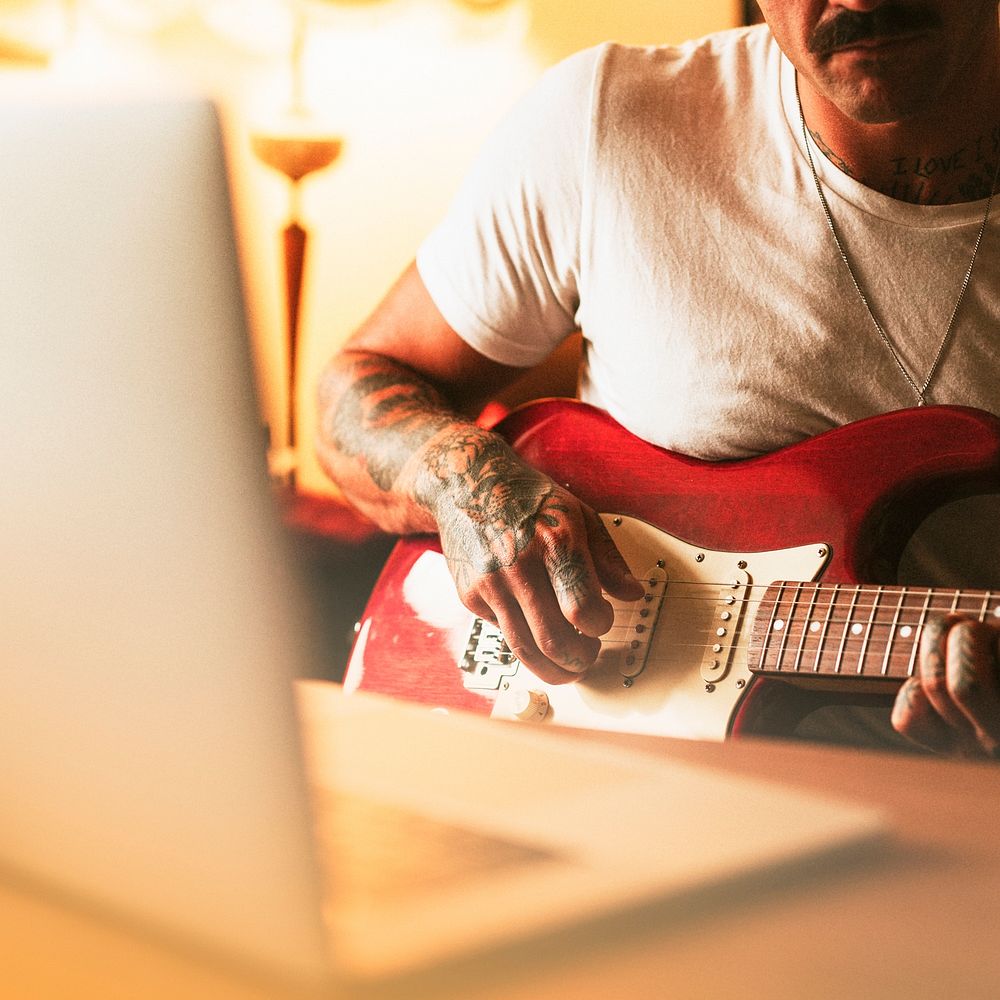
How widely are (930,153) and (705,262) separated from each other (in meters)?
0.21

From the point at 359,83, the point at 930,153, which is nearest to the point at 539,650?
the point at 930,153

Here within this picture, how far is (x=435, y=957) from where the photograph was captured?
25 centimetres

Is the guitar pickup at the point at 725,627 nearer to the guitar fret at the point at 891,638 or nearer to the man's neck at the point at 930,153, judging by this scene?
the guitar fret at the point at 891,638

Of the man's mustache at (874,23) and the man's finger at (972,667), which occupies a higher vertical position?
the man's mustache at (874,23)

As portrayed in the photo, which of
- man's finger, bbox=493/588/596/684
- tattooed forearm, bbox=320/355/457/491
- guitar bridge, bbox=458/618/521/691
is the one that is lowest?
guitar bridge, bbox=458/618/521/691

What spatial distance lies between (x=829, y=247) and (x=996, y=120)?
0.19 meters

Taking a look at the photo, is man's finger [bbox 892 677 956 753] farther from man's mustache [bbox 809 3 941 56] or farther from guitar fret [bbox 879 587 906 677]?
man's mustache [bbox 809 3 941 56]

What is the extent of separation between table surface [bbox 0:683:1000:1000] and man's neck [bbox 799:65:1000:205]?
80cm

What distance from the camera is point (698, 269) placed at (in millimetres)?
1113

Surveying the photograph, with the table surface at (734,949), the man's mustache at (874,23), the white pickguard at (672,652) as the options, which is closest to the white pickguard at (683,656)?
the white pickguard at (672,652)

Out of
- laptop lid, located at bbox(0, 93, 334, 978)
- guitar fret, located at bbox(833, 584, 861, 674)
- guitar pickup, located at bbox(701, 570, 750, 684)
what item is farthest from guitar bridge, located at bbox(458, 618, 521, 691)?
laptop lid, located at bbox(0, 93, 334, 978)

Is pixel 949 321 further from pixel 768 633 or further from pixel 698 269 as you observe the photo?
pixel 768 633

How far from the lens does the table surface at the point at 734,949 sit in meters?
0.27

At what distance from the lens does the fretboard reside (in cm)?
83
